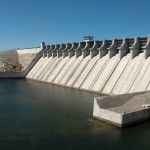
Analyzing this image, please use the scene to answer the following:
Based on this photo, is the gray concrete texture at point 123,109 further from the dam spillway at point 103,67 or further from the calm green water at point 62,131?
the dam spillway at point 103,67

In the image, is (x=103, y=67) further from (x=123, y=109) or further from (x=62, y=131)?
(x=62, y=131)

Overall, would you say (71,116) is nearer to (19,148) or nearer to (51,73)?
(19,148)

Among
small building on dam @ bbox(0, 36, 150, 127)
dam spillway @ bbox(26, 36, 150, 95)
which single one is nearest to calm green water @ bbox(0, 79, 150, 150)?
small building on dam @ bbox(0, 36, 150, 127)

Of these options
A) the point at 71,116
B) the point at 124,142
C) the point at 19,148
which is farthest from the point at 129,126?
the point at 19,148

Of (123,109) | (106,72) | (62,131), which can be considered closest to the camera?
(62,131)

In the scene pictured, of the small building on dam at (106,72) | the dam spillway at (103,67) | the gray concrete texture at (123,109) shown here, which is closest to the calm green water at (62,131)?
the gray concrete texture at (123,109)

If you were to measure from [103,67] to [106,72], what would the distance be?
→ 1.56 metres

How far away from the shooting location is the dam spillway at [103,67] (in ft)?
79.2

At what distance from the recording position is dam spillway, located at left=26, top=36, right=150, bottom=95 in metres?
24.1

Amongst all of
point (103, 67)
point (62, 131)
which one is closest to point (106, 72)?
point (103, 67)

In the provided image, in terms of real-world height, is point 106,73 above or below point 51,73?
above

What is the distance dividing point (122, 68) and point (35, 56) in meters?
27.6

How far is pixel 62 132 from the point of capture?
13.0 m

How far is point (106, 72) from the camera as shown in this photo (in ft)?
92.7
